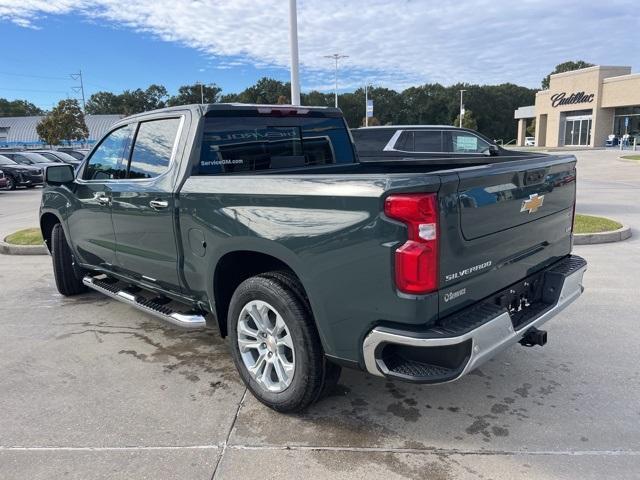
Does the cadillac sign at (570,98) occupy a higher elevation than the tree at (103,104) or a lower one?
lower

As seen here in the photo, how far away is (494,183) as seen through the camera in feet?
9.57

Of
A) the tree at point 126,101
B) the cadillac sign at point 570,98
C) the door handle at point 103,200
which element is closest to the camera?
the door handle at point 103,200

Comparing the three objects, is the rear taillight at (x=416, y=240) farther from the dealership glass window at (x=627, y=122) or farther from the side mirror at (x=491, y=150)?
the dealership glass window at (x=627, y=122)

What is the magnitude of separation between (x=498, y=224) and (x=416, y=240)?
69 cm

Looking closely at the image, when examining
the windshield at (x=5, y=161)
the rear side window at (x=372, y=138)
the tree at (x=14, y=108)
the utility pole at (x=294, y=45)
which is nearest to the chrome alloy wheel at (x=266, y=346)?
the rear side window at (x=372, y=138)

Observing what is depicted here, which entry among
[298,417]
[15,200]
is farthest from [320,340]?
[15,200]

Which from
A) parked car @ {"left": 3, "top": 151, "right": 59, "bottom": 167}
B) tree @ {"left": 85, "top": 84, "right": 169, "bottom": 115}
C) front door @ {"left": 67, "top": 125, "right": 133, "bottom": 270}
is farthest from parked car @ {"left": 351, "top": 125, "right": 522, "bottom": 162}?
tree @ {"left": 85, "top": 84, "right": 169, "bottom": 115}

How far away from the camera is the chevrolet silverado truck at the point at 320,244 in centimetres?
264

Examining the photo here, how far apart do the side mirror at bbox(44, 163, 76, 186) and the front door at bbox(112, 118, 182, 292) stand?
931mm

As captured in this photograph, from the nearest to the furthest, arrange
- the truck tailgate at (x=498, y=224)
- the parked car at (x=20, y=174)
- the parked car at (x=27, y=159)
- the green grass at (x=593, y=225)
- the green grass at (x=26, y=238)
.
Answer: the truck tailgate at (x=498, y=224) < the green grass at (x=593, y=225) < the green grass at (x=26, y=238) < the parked car at (x=20, y=174) < the parked car at (x=27, y=159)

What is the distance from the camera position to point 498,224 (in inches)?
118

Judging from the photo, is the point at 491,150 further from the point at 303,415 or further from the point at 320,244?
the point at 320,244

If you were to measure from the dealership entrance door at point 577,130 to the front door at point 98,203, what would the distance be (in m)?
54.2

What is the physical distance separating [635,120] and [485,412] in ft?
175
